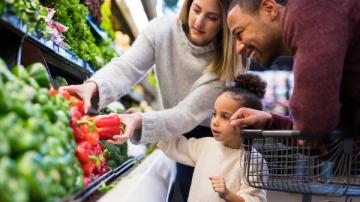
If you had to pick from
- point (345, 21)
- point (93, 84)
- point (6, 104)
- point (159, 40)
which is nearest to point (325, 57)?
point (345, 21)

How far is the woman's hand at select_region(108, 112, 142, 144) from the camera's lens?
6.04ft

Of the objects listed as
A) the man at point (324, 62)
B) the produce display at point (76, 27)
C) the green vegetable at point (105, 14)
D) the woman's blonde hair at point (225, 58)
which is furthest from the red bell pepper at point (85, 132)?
the green vegetable at point (105, 14)

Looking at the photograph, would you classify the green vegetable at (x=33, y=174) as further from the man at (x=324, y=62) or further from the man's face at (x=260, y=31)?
the man's face at (x=260, y=31)

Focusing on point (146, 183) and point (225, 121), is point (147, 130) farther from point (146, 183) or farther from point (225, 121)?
point (225, 121)

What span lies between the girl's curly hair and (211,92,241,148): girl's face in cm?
4

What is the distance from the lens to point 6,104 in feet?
3.53

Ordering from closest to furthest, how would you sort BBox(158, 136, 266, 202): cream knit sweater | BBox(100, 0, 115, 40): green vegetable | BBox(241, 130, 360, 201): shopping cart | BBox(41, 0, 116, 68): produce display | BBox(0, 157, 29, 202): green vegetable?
BBox(0, 157, 29, 202): green vegetable < BBox(241, 130, 360, 201): shopping cart < BBox(158, 136, 266, 202): cream knit sweater < BBox(41, 0, 116, 68): produce display < BBox(100, 0, 115, 40): green vegetable

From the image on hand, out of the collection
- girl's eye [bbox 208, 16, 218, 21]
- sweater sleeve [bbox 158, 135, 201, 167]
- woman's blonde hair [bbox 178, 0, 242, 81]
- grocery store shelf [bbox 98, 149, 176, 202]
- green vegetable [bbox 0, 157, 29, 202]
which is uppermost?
girl's eye [bbox 208, 16, 218, 21]

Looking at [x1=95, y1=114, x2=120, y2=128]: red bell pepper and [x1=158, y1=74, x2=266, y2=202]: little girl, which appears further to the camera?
[x1=158, y1=74, x2=266, y2=202]: little girl

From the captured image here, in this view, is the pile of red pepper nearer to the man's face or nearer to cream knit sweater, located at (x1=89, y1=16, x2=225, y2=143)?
cream knit sweater, located at (x1=89, y1=16, x2=225, y2=143)

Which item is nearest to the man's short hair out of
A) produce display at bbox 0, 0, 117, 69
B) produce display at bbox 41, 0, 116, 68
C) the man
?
the man

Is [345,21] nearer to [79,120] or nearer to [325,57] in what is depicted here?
[325,57]

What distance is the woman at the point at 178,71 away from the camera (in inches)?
86.7

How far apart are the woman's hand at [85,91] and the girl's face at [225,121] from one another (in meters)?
0.62
